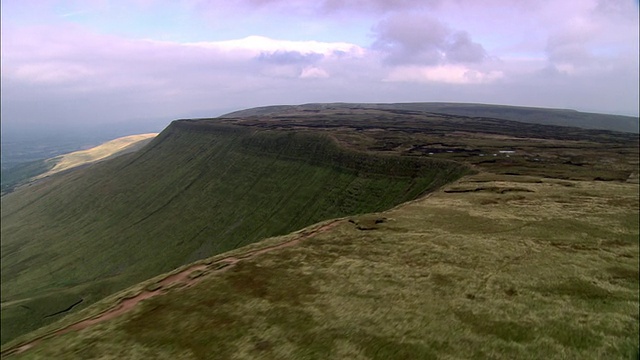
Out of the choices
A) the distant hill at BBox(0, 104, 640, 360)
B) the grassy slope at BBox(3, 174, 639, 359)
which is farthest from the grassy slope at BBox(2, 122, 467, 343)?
the grassy slope at BBox(3, 174, 639, 359)

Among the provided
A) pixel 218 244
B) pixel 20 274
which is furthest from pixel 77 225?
pixel 218 244

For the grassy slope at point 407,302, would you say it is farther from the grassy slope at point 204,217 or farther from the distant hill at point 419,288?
the grassy slope at point 204,217

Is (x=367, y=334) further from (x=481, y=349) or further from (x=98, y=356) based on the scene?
(x=98, y=356)

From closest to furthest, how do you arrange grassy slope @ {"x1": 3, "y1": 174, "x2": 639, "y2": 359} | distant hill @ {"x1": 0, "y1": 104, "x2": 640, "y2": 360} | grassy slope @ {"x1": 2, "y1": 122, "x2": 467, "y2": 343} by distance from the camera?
grassy slope @ {"x1": 3, "y1": 174, "x2": 639, "y2": 359}
distant hill @ {"x1": 0, "y1": 104, "x2": 640, "y2": 360}
grassy slope @ {"x1": 2, "y1": 122, "x2": 467, "y2": 343}

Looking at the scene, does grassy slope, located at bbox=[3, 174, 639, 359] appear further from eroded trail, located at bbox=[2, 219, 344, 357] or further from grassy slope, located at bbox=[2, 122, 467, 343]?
grassy slope, located at bbox=[2, 122, 467, 343]

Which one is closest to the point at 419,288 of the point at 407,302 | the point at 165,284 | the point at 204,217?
the point at 407,302
